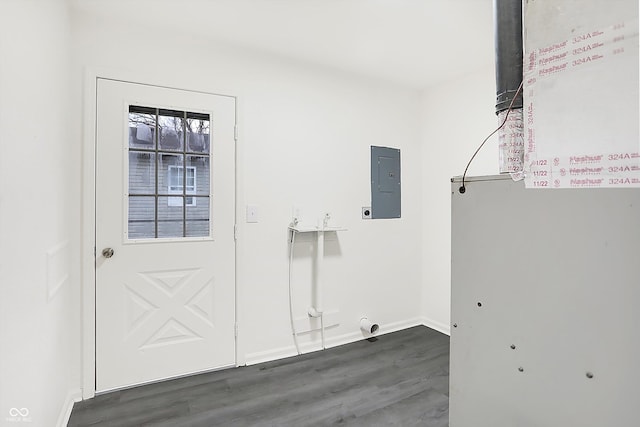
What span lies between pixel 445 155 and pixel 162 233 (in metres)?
2.68

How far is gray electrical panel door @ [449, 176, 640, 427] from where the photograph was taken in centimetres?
71

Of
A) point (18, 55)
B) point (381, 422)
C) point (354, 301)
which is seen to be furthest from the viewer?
point (354, 301)

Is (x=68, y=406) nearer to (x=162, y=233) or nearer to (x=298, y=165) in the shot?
(x=162, y=233)

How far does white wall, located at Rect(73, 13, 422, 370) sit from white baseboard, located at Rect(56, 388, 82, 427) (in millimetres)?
1056

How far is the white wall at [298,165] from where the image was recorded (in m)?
2.36

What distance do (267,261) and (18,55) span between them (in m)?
1.90

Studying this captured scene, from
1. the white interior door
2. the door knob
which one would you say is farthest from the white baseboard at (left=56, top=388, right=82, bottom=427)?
the door knob

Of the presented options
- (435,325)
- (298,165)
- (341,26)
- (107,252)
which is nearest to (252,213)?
(298,165)

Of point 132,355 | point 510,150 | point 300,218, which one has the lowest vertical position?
point 132,355

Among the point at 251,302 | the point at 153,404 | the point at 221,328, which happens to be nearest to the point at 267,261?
the point at 251,302

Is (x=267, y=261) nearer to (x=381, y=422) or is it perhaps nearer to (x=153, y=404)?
(x=153, y=404)

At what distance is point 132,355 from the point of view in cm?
226

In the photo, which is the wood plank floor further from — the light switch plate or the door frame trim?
the light switch plate

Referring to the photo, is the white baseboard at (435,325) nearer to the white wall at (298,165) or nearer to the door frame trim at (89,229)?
the white wall at (298,165)
